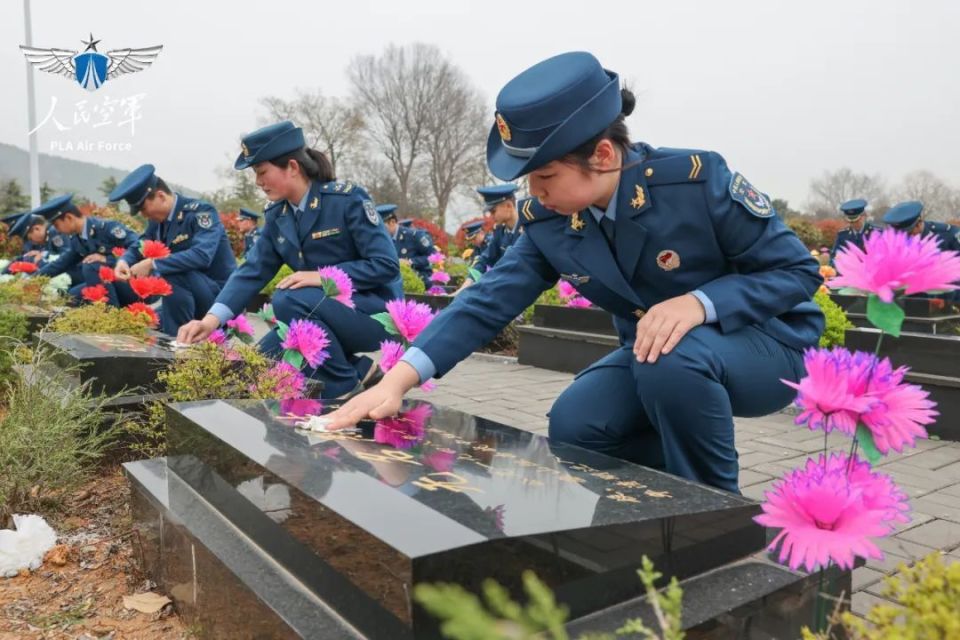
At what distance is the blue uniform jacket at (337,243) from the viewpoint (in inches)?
182

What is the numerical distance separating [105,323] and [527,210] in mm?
3163

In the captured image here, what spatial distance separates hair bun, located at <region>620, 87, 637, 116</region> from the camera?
2.27 meters

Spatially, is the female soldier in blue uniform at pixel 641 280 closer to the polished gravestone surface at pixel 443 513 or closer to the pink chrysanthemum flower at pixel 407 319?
the polished gravestone surface at pixel 443 513

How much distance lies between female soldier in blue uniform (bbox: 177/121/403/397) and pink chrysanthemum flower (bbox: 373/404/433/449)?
209cm

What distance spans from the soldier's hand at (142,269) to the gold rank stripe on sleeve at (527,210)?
4259 millimetres

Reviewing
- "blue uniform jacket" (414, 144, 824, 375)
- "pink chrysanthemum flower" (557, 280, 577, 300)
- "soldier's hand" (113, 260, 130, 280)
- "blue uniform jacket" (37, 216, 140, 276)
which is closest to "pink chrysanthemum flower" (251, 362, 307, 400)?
"blue uniform jacket" (414, 144, 824, 375)

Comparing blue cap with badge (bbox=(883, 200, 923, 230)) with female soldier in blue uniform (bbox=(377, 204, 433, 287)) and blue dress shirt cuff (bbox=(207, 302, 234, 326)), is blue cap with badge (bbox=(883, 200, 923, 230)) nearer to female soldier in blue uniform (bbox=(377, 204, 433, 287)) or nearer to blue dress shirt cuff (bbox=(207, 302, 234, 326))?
blue dress shirt cuff (bbox=(207, 302, 234, 326))

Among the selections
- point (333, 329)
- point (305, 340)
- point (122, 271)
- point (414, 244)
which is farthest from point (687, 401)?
point (414, 244)

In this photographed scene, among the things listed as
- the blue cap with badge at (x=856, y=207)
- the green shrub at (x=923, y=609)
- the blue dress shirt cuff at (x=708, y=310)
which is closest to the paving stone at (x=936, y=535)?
the blue dress shirt cuff at (x=708, y=310)

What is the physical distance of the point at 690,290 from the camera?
7.82 feet

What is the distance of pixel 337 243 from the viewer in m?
4.71

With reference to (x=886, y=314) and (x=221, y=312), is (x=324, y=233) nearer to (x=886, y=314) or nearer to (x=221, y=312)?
(x=221, y=312)

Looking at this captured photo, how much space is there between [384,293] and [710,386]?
2994mm

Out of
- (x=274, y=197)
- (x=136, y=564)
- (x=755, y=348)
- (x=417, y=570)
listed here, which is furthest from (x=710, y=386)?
(x=274, y=197)
